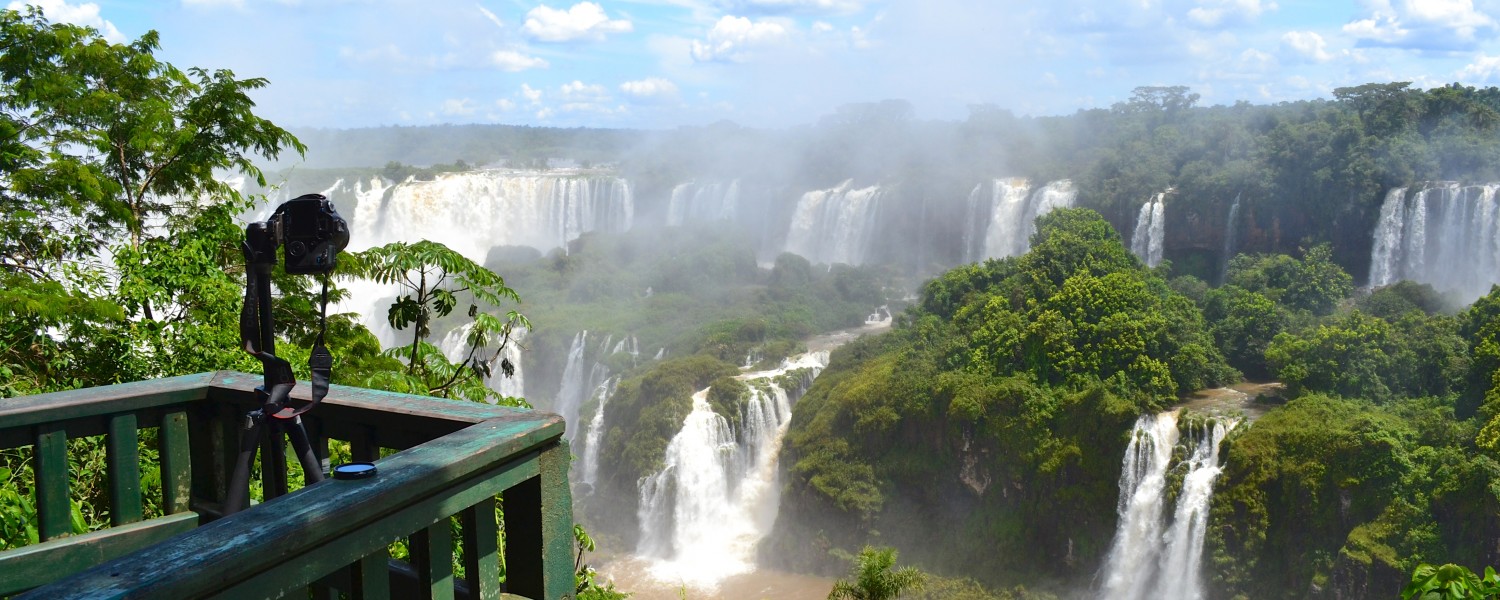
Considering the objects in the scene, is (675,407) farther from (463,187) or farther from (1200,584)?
(463,187)

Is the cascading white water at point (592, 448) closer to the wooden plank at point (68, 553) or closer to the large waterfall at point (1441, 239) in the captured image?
the large waterfall at point (1441, 239)

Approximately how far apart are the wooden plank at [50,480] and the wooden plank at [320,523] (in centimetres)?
118

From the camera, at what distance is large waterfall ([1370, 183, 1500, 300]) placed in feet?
90.0

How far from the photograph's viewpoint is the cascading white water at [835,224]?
4412cm

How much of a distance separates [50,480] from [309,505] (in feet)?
4.40

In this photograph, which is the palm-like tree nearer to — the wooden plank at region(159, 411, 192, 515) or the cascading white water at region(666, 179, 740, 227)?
the wooden plank at region(159, 411, 192, 515)

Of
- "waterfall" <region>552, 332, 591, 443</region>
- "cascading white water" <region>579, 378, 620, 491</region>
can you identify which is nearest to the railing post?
"cascading white water" <region>579, 378, 620, 491</region>

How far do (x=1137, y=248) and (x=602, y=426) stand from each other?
17824 millimetres

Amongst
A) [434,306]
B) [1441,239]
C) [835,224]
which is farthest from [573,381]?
[434,306]

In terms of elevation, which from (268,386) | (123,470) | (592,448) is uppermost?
(268,386)

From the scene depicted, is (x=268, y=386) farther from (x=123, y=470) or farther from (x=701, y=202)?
(x=701, y=202)

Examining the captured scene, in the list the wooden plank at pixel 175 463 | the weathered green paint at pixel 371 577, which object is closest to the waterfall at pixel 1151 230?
the wooden plank at pixel 175 463

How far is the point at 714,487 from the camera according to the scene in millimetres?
26453

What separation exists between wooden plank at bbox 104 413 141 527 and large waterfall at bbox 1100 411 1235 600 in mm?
19026
